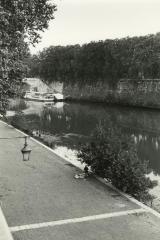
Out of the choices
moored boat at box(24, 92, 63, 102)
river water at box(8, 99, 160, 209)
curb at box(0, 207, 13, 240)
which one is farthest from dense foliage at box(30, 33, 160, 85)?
curb at box(0, 207, 13, 240)

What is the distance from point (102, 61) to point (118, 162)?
73641 mm

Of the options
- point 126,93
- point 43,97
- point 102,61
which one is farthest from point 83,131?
point 43,97

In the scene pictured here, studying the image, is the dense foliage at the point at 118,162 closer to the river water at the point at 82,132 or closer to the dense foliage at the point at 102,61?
the river water at the point at 82,132

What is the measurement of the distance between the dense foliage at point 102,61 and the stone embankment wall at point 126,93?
4.56 feet

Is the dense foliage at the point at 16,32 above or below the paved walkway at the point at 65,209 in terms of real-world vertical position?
above

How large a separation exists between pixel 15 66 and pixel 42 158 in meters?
5.48

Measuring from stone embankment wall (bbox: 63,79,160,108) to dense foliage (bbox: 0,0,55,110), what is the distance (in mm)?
49499

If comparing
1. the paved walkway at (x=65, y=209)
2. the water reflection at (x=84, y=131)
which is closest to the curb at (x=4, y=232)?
the paved walkway at (x=65, y=209)

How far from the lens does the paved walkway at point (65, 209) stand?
12.3m

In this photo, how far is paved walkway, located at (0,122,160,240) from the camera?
1234cm

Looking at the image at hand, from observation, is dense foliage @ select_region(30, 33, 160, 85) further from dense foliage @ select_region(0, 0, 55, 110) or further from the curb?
the curb

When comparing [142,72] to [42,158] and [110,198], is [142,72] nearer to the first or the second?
[42,158]

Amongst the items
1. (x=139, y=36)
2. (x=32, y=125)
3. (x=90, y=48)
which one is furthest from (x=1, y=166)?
(x=90, y=48)

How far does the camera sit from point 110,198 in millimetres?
15422
